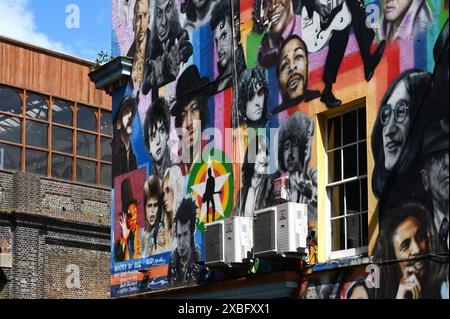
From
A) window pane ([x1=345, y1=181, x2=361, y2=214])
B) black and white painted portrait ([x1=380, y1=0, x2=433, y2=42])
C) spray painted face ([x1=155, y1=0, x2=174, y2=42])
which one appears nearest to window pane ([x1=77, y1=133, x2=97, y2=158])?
spray painted face ([x1=155, y1=0, x2=174, y2=42])

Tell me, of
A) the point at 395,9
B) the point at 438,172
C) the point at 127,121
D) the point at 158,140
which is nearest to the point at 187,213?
the point at 158,140

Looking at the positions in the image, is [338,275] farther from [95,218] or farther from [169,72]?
[95,218]

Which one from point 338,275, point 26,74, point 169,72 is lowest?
point 338,275

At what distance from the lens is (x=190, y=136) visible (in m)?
17.8

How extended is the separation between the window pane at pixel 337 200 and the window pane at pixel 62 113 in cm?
2342

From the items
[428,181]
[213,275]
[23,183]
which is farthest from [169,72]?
[23,183]

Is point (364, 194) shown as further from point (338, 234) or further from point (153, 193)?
point (153, 193)

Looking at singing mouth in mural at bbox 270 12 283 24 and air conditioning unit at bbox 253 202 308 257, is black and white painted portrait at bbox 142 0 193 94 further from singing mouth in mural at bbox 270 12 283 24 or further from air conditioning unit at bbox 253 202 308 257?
air conditioning unit at bbox 253 202 308 257

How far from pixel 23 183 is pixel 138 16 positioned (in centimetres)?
1723

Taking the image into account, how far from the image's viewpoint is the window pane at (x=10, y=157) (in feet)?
117

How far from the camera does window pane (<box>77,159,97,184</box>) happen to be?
3747 cm

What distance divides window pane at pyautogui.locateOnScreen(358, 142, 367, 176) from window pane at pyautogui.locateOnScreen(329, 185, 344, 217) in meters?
0.47

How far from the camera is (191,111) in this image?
58.6 ft

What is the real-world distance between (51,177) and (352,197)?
23365 mm
